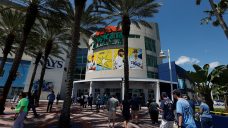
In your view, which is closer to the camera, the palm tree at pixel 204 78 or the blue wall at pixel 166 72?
the palm tree at pixel 204 78

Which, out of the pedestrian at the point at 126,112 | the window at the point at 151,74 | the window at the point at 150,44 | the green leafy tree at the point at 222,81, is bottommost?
the pedestrian at the point at 126,112

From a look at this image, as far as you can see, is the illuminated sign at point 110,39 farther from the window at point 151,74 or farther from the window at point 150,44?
the window at point 151,74

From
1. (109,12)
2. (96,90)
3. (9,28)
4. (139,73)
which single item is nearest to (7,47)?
(9,28)

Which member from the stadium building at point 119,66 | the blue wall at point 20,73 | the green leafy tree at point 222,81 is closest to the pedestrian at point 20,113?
the green leafy tree at point 222,81

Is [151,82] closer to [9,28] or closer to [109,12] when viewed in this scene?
[109,12]

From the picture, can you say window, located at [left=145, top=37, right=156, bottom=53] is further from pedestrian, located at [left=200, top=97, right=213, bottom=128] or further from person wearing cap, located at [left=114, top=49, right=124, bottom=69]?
pedestrian, located at [left=200, top=97, right=213, bottom=128]

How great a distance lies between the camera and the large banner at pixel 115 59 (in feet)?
116

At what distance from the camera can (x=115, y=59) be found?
35.6 meters

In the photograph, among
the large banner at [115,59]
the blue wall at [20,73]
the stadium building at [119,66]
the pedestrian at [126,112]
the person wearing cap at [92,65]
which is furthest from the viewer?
the blue wall at [20,73]

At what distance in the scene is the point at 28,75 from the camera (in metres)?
41.9

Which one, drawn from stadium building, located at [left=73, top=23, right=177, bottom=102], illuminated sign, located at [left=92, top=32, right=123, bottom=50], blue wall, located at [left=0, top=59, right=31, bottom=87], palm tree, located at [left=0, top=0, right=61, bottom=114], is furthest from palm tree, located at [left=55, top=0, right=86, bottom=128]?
blue wall, located at [left=0, top=59, right=31, bottom=87]

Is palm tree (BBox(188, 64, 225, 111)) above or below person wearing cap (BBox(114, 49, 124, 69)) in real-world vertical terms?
below

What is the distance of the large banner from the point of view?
3525cm

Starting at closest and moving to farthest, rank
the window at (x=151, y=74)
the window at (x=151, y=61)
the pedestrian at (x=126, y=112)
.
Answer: the pedestrian at (x=126, y=112), the window at (x=151, y=74), the window at (x=151, y=61)
